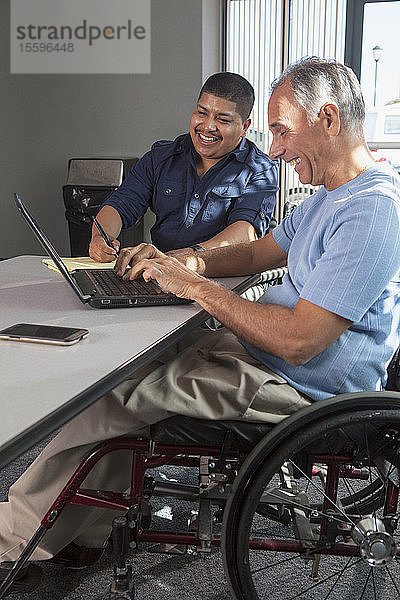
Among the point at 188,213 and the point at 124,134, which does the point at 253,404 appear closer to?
the point at 188,213

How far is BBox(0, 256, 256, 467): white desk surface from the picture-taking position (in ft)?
2.96

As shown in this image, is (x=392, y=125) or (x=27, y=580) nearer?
(x=27, y=580)

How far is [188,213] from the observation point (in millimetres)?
2619

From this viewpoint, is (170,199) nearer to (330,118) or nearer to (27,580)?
(330,118)

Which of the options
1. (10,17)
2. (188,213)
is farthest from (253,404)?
(10,17)

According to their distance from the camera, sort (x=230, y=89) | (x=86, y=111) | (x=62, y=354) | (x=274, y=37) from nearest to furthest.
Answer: (x=62, y=354), (x=230, y=89), (x=274, y=37), (x=86, y=111)

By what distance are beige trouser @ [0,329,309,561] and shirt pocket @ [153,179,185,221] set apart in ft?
3.66

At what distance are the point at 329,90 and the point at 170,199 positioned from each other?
1.27 meters

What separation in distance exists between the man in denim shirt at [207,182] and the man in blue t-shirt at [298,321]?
3.11ft

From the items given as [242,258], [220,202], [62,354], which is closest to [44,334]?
[62,354]

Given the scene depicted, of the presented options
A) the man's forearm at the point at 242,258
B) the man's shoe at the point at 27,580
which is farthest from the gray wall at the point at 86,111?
the man's shoe at the point at 27,580

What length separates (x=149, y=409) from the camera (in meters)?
1.31

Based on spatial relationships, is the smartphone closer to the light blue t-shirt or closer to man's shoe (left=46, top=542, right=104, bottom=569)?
the light blue t-shirt

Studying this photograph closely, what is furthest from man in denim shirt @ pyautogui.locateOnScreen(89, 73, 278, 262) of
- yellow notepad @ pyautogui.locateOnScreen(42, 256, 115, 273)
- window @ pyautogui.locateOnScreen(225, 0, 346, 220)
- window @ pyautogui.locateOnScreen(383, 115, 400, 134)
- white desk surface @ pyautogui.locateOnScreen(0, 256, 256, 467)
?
window @ pyautogui.locateOnScreen(383, 115, 400, 134)
